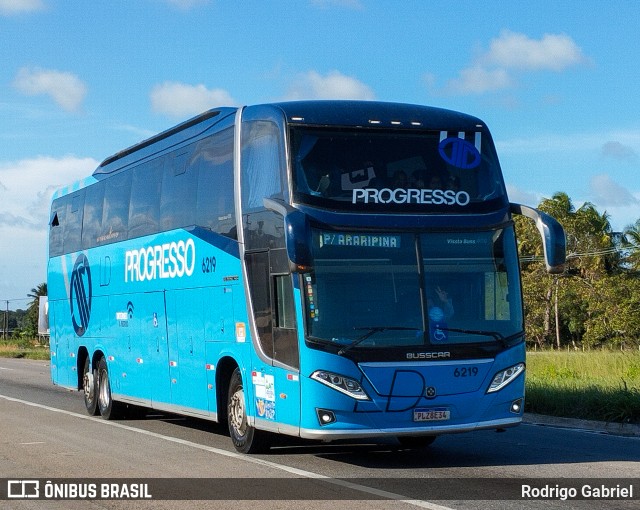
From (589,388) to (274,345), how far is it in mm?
8136

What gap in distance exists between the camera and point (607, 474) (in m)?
11.6

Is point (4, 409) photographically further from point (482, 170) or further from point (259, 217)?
point (482, 170)

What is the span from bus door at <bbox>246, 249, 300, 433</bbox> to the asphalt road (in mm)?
612

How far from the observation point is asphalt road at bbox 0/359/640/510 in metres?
10.2

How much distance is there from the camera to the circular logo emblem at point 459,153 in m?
12.9

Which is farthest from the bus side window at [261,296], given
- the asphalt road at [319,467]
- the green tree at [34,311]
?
the green tree at [34,311]

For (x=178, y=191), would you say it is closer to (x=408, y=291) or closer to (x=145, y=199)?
(x=145, y=199)

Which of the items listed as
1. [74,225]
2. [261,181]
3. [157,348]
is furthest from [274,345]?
[74,225]

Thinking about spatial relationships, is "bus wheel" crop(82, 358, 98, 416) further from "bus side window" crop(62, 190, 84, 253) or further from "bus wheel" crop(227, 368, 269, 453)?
"bus wheel" crop(227, 368, 269, 453)

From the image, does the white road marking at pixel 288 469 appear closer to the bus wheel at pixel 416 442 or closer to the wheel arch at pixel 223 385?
the wheel arch at pixel 223 385

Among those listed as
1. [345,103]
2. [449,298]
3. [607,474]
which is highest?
[345,103]

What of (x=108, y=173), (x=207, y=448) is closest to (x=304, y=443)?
(x=207, y=448)

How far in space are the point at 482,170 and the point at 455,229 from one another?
0.91 m

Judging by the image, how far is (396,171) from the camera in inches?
497
